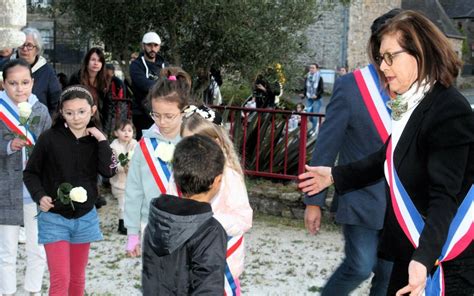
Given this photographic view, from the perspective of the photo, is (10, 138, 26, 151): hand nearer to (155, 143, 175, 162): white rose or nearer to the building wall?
(155, 143, 175, 162): white rose

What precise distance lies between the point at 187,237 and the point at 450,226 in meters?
1.01

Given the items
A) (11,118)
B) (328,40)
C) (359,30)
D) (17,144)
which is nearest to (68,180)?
(17,144)

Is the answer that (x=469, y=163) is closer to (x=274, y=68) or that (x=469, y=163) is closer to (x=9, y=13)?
(x=9, y=13)

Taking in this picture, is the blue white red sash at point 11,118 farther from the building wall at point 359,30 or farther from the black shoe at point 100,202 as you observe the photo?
the building wall at point 359,30

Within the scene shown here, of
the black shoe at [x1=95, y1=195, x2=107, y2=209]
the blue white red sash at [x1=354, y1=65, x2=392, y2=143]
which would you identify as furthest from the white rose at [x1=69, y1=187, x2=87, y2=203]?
the black shoe at [x1=95, y1=195, x2=107, y2=209]

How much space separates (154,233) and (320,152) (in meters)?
1.42

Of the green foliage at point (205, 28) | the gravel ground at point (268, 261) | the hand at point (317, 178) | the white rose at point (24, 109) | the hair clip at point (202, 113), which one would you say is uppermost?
the green foliage at point (205, 28)

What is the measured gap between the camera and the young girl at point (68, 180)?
4.33 m

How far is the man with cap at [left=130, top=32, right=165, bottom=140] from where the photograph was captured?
8.11m

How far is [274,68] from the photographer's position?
441 inches

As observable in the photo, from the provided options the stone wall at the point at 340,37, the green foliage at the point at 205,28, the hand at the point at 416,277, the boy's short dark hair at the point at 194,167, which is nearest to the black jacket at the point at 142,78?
the green foliage at the point at 205,28

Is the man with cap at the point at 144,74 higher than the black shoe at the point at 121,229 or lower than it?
higher

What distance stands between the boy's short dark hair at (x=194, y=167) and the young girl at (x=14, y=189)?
7.12ft

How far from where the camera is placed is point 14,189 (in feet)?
16.3
